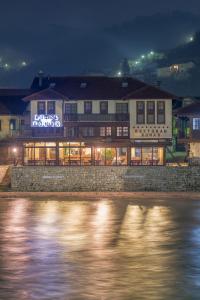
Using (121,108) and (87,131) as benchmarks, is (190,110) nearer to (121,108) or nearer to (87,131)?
(121,108)

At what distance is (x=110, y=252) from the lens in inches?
1688

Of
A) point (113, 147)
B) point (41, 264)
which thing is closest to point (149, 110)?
point (113, 147)

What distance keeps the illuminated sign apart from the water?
18.1 m

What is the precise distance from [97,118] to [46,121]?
221 inches

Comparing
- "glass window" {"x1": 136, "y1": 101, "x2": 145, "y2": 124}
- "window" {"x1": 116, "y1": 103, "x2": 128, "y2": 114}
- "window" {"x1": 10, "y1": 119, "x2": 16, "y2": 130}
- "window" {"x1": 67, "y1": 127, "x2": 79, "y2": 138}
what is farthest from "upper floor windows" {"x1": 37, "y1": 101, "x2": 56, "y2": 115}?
"glass window" {"x1": 136, "y1": 101, "x2": 145, "y2": 124}

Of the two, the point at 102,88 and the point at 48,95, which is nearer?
the point at 48,95

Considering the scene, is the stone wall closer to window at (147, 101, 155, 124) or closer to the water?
the water

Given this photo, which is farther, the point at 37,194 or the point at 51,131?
the point at 51,131

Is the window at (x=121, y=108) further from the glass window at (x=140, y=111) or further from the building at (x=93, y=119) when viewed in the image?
the glass window at (x=140, y=111)

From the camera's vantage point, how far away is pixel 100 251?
43.3m

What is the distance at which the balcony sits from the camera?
83.9 metres

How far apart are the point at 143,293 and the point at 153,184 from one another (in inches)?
1568

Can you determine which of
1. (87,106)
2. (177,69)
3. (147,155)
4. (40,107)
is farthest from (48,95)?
(177,69)

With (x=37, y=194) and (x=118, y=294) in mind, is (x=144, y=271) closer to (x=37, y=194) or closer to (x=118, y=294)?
(x=118, y=294)
